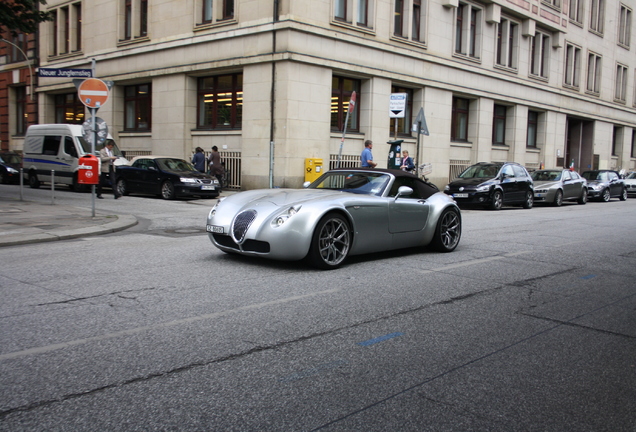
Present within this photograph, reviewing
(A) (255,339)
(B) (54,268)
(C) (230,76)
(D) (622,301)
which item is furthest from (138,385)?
(C) (230,76)

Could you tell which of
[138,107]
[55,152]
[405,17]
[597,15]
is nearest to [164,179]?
[55,152]

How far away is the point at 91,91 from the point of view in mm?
12562

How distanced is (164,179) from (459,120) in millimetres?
17950

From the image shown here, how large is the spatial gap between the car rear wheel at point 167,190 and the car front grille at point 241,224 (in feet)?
40.8

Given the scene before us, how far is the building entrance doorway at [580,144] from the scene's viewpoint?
44031 millimetres

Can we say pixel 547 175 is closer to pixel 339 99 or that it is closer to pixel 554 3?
pixel 339 99

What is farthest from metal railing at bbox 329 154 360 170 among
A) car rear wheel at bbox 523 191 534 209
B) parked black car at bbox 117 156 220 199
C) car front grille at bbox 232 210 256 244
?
car front grille at bbox 232 210 256 244

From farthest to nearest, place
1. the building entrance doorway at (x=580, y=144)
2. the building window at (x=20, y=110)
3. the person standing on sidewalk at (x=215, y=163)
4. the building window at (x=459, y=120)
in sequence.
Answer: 1. the building entrance doorway at (x=580, y=144)
2. the building window at (x=20, y=110)
3. the building window at (x=459, y=120)
4. the person standing on sidewalk at (x=215, y=163)

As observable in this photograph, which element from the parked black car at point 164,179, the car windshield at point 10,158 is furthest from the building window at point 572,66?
the car windshield at point 10,158

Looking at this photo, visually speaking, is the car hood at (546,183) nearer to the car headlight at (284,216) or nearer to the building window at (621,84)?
the car headlight at (284,216)

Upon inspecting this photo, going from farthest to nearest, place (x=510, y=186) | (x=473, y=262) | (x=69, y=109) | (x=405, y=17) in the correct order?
(x=69, y=109), (x=405, y=17), (x=510, y=186), (x=473, y=262)

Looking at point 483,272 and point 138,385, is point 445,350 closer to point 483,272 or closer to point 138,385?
point 138,385

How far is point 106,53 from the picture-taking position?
29.4m

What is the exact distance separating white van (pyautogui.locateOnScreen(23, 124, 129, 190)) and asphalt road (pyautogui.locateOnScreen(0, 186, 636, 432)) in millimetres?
14611
